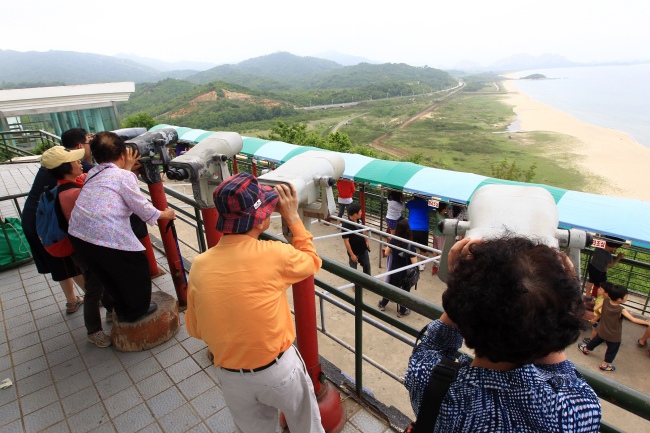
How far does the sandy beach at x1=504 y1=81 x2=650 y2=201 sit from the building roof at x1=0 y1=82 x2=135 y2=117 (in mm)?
35821

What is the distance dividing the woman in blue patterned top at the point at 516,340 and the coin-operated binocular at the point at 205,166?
199 cm

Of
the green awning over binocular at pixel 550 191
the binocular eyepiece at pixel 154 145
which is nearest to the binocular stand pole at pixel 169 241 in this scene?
the binocular eyepiece at pixel 154 145

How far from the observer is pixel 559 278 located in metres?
0.82

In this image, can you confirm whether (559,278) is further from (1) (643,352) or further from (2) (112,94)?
(2) (112,94)

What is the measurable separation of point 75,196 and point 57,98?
23.2 meters

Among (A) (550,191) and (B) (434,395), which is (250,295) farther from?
(A) (550,191)

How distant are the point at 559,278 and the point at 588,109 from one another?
9449cm

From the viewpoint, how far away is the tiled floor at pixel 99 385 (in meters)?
2.33

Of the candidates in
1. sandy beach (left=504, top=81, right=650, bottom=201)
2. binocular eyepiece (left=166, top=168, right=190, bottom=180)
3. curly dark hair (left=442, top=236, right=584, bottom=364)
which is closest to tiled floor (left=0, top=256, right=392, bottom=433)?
binocular eyepiece (left=166, top=168, right=190, bottom=180)

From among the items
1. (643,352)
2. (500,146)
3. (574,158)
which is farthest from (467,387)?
(500,146)

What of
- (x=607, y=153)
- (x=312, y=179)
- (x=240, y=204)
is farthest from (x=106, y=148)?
(x=607, y=153)

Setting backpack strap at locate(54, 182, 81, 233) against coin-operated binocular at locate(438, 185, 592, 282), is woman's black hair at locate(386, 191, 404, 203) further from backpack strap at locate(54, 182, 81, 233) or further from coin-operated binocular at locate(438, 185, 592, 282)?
coin-operated binocular at locate(438, 185, 592, 282)

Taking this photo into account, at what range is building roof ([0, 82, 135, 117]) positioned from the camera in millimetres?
19844

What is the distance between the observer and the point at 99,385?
262 centimetres
